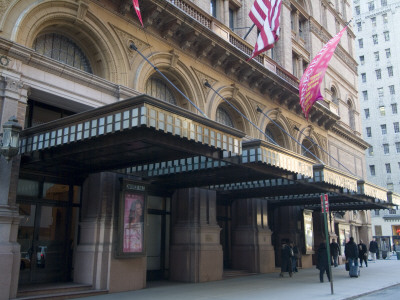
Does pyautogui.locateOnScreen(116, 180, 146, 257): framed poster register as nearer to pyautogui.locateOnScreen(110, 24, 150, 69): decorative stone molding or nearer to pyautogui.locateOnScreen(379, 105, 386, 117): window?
pyautogui.locateOnScreen(110, 24, 150, 69): decorative stone molding

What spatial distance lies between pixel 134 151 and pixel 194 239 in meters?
6.74

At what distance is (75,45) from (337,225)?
23438mm

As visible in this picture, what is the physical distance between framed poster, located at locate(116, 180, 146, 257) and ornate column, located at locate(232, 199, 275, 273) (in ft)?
25.6

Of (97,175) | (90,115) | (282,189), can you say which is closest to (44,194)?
(97,175)

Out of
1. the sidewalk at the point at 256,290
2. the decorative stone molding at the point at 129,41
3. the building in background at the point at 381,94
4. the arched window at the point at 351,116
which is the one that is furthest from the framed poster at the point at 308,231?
the building in background at the point at 381,94

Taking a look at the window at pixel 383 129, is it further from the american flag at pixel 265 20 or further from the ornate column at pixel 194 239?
the ornate column at pixel 194 239

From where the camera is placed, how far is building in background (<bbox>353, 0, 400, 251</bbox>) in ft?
208

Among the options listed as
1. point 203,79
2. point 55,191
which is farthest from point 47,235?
point 203,79

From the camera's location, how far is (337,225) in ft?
99.8

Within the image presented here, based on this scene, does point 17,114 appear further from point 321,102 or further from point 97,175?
point 321,102

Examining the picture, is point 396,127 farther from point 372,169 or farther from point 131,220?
point 131,220

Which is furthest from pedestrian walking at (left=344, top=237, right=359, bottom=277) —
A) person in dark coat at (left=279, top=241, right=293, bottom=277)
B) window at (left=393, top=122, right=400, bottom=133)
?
window at (left=393, top=122, right=400, bottom=133)

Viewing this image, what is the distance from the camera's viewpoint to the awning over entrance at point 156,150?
9.57 m

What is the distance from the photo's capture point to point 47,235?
13.3 m
